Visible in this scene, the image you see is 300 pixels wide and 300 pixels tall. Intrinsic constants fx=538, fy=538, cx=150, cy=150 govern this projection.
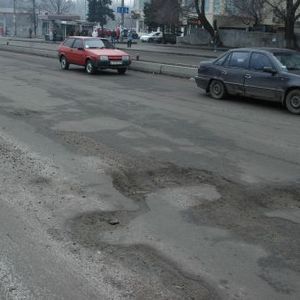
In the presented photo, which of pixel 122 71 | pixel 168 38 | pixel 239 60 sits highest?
pixel 168 38

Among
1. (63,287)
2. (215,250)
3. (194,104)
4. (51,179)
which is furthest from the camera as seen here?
(194,104)

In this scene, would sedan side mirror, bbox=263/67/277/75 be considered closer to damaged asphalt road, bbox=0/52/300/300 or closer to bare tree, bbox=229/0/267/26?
damaged asphalt road, bbox=0/52/300/300

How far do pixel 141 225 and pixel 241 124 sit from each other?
6176 millimetres

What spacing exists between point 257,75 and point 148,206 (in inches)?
329

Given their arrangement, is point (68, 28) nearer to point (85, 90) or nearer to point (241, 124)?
point (85, 90)

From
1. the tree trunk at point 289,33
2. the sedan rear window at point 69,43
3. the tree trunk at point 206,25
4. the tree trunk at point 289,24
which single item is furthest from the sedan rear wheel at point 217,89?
the tree trunk at point 206,25

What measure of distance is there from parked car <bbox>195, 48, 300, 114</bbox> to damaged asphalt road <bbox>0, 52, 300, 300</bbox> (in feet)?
3.14

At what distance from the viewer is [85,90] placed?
16.5 m

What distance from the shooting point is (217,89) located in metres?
14.9

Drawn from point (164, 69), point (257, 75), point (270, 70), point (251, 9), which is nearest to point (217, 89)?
point (257, 75)

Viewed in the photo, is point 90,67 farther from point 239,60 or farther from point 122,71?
point 239,60

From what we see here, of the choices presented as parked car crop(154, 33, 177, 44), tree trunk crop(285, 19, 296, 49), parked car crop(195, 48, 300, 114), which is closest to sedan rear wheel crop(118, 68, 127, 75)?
parked car crop(195, 48, 300, 114)

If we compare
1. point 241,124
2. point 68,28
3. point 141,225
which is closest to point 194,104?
point 241,124

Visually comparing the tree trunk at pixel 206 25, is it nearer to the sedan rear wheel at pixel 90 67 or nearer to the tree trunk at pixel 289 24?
the tree trunk at pixel 289 24
